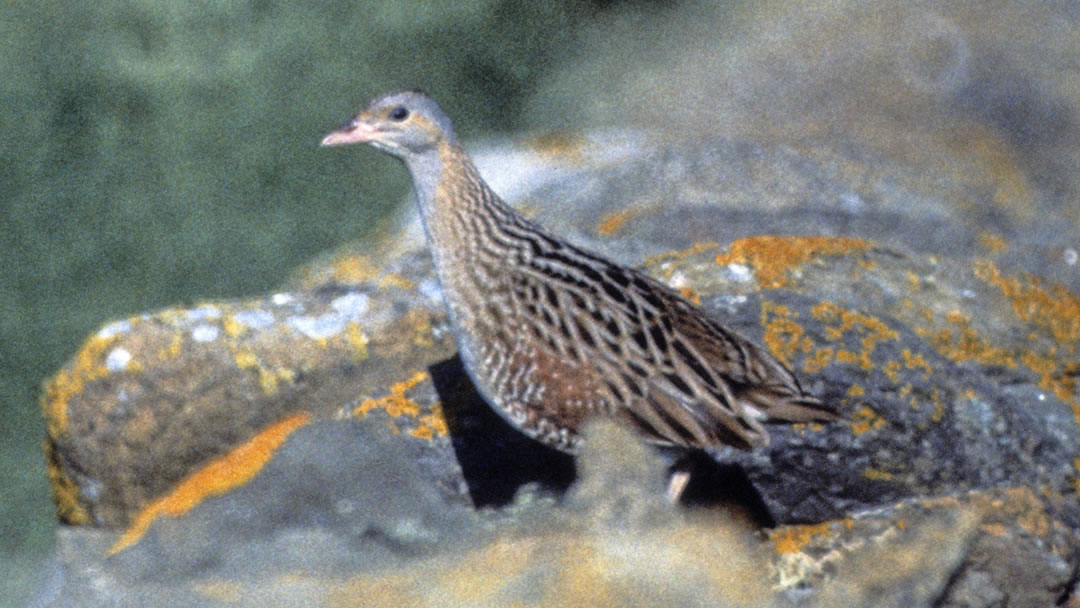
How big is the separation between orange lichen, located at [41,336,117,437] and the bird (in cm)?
101

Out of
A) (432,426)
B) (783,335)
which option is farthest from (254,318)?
(783,335)

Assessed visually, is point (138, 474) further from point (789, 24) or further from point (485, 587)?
point (789, 24)

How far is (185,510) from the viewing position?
4.48 metres

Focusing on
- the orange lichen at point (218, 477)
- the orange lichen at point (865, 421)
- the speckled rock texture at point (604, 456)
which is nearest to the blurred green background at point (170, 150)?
the speckled rock texture at point (604, 456)

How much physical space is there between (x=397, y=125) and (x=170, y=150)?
5.15ft

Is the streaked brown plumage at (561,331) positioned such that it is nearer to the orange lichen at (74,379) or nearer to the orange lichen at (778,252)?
the orange lichen at (778,252)

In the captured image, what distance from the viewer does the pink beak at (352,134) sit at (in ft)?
15.0

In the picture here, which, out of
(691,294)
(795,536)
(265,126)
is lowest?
(795,536)

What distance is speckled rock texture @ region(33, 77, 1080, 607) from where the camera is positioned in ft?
11.8

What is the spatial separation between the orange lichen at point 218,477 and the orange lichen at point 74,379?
38cm

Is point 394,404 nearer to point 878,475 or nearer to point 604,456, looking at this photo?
point 604,456

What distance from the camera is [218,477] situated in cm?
468

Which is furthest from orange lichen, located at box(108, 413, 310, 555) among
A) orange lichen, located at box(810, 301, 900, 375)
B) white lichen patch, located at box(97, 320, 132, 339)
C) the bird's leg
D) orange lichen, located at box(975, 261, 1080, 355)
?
orange lichen, located at box(975, 261, 1080, 355)

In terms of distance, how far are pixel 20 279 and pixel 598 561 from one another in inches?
129
